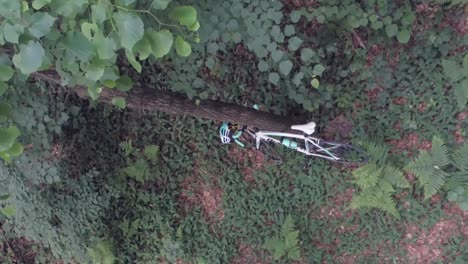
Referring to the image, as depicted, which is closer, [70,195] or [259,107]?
[259,107]

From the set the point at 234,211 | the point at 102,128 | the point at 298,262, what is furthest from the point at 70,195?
the point at 298,262

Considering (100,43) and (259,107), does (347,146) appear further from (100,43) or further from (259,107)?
(100,43)

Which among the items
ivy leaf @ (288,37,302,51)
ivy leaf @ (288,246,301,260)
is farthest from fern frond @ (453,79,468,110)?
ivy leaf @ (288,246,301,260)

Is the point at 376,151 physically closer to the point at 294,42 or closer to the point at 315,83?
the point at 315,83

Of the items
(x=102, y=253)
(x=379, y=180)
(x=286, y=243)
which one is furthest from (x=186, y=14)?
(x=102, y=253)

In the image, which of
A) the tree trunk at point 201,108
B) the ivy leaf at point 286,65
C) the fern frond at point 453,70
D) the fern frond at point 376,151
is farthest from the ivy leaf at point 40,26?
the fern frond at point 453,70

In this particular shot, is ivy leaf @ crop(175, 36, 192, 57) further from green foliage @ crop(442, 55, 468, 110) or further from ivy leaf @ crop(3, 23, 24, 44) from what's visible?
green foliage @ crop(442, 55, 468, 110)

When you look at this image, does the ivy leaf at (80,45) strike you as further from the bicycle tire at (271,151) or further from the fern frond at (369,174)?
the fern frond at (369,174)
